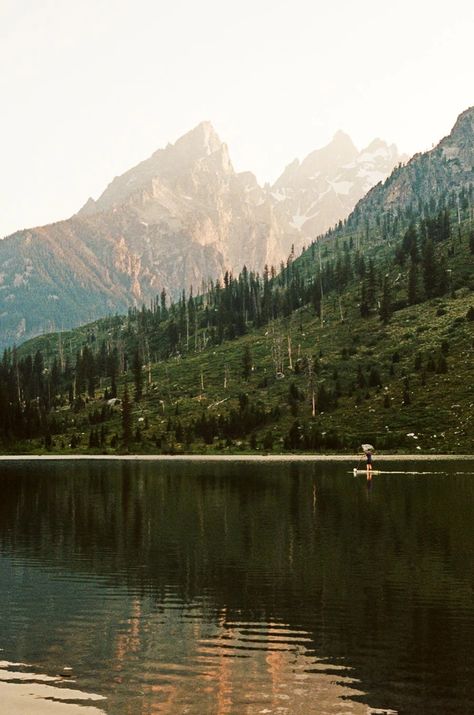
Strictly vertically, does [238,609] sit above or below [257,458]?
below

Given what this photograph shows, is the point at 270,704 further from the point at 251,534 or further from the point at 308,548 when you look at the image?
the point at 251,534

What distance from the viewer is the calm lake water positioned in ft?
63.3

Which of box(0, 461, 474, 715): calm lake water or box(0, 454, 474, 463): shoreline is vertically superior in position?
box(0, 454, 474, 463): shoreline

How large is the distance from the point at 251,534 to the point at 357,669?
26.1 meters

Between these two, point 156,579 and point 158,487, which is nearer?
point 156,579

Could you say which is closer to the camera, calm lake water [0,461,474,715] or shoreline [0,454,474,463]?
calm lake water [0,461,474,715]

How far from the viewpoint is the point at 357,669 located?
70.1 ft

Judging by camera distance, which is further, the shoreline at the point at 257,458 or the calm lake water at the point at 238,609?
the shoreline at the point at 257,458

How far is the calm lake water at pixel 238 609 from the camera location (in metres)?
19.3

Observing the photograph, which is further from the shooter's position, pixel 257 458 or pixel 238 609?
pixel 257 458

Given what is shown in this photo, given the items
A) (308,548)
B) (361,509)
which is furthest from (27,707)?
(361,509)

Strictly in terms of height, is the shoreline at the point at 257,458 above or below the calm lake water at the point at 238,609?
above

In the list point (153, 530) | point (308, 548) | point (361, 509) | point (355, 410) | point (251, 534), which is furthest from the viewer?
point (355, 410)

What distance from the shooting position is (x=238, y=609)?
2895cm
